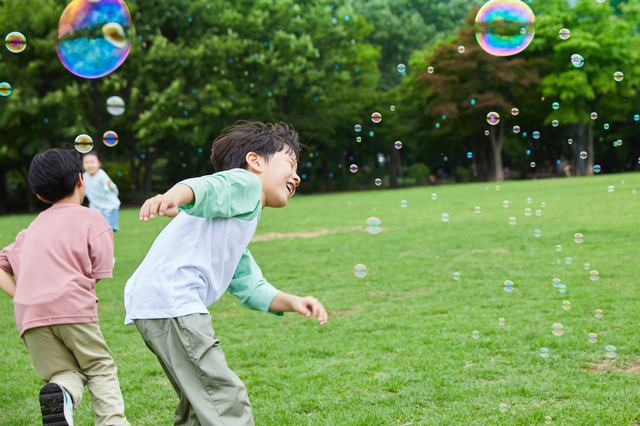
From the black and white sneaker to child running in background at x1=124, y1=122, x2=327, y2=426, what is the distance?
535mm

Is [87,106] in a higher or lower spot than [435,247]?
higher

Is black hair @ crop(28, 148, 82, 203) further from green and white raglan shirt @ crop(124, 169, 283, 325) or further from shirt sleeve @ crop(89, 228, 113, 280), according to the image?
green and white raglan shirt @ crop(124, 169, 283, 325)

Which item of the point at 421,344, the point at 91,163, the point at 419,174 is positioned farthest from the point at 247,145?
the point at 419,174

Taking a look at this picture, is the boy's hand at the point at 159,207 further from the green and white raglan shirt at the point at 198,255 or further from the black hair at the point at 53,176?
the black hair at the point at 53,176

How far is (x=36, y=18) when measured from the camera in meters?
23.0

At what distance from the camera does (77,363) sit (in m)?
2.84

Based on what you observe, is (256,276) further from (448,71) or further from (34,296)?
(448,71)

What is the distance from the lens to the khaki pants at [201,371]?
→ 2.13 m

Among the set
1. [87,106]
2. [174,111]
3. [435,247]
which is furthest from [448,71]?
[435,247]

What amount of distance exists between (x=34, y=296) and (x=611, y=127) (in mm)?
47553

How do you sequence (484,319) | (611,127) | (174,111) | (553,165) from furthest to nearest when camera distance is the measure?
(553,165)
(611,127)
(174,111)
(484,319)

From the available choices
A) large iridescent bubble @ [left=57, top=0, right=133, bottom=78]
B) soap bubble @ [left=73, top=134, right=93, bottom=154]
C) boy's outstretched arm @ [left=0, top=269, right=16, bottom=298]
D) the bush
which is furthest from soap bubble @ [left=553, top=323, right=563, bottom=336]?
the bush

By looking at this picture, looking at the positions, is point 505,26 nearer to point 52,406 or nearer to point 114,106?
point 52,406

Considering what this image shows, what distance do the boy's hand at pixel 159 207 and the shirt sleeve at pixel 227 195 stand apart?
136 mm
